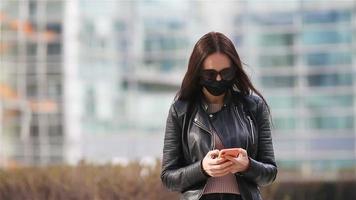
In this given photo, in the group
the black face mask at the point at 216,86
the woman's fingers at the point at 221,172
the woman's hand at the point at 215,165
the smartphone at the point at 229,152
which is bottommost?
the woman's fingers at the point at 221,172

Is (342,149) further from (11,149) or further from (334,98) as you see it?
(11,149)

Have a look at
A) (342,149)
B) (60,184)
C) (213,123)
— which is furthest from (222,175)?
(342,149)

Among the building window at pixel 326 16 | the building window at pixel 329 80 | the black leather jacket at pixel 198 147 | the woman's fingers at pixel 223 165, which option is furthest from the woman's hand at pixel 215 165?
the building window at pixel 329 80

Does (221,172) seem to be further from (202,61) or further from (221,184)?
(202,61)

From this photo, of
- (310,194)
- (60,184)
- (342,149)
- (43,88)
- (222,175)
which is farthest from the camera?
(43,88)

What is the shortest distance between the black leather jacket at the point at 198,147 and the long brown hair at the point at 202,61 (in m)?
0.04

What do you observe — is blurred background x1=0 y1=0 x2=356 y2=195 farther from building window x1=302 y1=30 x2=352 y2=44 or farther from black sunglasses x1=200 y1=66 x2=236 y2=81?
black sunglasses x1=200 y1=66 x2=236 y2=81

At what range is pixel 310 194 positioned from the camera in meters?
16.4

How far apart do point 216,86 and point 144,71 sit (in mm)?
36597

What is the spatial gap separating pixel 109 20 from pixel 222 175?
122 ft

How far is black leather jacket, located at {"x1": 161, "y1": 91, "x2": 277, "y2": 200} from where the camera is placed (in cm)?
351

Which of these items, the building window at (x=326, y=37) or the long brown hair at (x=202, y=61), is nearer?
the long brown hair at (x=202, y=61)

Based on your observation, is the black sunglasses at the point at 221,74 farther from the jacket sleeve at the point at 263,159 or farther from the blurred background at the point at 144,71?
the blurred background at the point at 144,71

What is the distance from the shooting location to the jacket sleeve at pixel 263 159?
343cm
